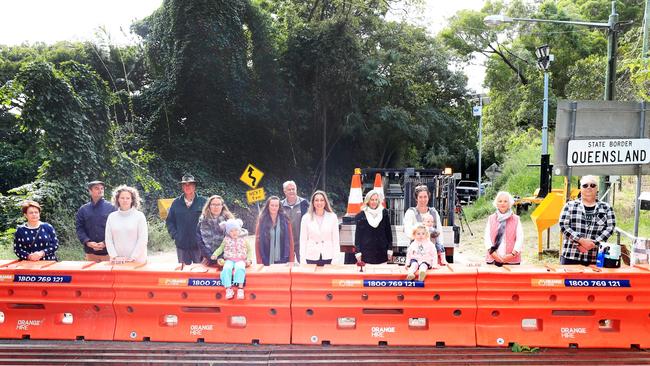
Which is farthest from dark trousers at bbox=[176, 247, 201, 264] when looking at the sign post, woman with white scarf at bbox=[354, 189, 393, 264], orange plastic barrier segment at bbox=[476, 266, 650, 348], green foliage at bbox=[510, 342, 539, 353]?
the sign post

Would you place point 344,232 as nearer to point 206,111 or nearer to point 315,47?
point 206,111

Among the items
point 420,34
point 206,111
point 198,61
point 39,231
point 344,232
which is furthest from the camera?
point 420,34

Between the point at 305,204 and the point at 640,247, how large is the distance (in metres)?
4.68

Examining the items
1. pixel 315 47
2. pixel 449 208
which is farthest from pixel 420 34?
pixel 449 208

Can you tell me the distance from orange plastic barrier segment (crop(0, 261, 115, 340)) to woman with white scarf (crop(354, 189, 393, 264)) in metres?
3.13

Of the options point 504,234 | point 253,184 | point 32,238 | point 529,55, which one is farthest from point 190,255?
point 529,55

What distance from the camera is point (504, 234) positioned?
626 centimetres

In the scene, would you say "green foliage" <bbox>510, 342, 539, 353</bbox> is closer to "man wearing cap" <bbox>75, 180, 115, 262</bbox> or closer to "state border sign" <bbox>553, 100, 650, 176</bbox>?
"state border sign" <bbox>553, 100, 650, 176</bbox>

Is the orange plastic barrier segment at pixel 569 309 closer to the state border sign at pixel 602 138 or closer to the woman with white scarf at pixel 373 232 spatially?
the woman with white scarf at pixel 373 232

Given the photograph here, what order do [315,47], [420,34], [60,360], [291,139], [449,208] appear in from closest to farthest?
[60,360] < [449,208] < [315,47] < [291,139] < [420,34]

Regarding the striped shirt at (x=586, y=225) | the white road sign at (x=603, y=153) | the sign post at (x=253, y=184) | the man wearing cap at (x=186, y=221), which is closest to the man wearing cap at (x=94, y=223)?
the man wearing cap at (x=186, y=221)

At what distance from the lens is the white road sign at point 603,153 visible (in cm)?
729

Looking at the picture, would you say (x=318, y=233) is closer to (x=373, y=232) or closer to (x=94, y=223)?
(x=373, y=232)

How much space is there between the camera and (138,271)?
5.76m
